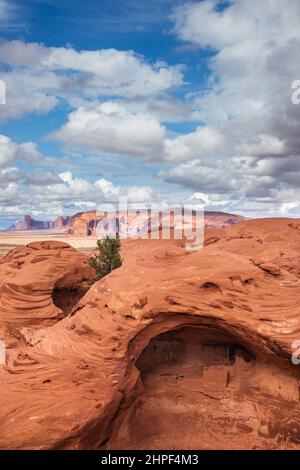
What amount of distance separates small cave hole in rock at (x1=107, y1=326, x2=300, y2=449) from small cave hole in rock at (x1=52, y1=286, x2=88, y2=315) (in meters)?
10.9

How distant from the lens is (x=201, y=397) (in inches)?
483

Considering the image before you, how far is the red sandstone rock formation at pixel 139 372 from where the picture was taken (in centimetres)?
963

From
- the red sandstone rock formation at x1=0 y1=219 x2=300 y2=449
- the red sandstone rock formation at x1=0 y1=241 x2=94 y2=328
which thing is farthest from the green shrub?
the red sandstone rock formation at x1=0 y1=219 x2=300 y2=449

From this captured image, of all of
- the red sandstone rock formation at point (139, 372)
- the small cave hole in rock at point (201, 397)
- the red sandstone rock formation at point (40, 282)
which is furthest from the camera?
the red sandstone rock formation at point (40, 282)

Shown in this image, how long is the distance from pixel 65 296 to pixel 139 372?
1340 centimetres

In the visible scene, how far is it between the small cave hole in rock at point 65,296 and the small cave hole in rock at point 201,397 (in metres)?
10.9

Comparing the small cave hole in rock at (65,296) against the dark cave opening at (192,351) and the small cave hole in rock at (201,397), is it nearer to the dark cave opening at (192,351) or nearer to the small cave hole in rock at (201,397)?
the dark cave opening at (192,351)

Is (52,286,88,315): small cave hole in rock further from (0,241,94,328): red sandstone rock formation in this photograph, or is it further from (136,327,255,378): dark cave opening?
(136,327,255,378): dark cave opening

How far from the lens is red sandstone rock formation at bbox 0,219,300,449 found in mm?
9633

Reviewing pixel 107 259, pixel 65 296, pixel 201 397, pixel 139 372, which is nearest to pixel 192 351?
pixel 201 397

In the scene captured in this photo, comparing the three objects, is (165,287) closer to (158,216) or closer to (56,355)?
(56,355)

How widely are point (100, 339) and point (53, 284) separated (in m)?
11.5

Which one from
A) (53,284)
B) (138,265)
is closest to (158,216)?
(53,284)

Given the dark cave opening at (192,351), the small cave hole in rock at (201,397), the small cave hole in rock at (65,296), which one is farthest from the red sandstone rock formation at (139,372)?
the small cave hole in rock at (65,296)
